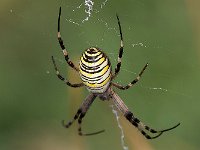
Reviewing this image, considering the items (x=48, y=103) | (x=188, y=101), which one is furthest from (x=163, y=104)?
(x=48, y=103)

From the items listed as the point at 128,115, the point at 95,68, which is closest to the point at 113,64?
the point at 128,115

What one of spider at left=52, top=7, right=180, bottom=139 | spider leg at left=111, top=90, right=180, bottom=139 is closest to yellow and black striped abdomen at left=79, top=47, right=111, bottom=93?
spider at left=52, top=7, right=180, bottom=139

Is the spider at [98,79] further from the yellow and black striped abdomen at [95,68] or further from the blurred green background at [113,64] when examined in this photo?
the blurred green background at [113,64]

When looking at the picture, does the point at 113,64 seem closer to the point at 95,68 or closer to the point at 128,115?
the point at 128,115

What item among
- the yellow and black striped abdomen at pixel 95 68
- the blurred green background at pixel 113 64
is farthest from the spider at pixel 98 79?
the blurred green background at pixel 113 64

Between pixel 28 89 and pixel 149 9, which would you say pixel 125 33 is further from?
pixel 28 89
